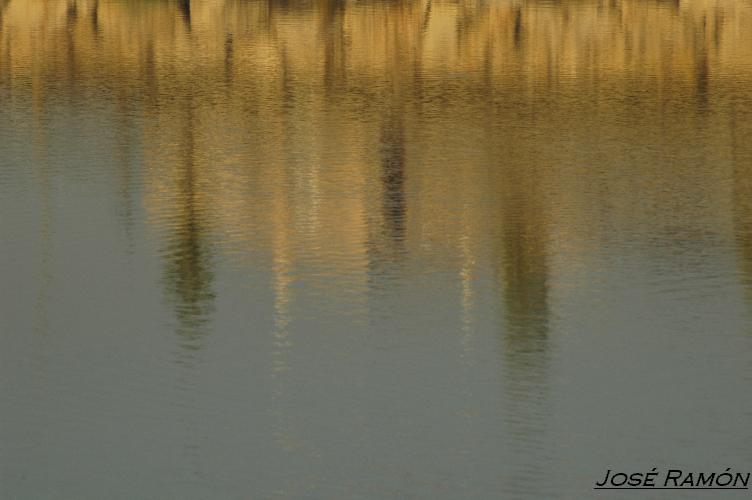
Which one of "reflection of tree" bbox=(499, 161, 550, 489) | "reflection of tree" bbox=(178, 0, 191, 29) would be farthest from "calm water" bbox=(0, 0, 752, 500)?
"reflection of tree" bbox=(178, 0, 191, 29)

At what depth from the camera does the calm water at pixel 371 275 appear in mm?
19328

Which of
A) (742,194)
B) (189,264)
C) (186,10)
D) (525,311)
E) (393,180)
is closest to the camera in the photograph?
(525,311)

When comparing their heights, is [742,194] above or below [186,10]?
below

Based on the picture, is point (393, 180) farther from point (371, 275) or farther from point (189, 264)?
point (189, 264)

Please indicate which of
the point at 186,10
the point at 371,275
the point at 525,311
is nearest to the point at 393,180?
the point at 371,275

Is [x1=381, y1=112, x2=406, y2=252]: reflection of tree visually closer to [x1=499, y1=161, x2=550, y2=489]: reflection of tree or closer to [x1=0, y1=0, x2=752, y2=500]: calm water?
[x1=0, y1=0, x2=752, y2=500]: calm water

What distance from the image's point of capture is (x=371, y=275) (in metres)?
26.1

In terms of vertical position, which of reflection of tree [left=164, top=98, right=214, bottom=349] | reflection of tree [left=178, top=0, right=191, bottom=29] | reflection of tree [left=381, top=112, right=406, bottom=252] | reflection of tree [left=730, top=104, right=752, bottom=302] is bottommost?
reflection of tree [left=730, top=104, right=752, bottom=302]

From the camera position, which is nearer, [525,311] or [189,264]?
[525,311]

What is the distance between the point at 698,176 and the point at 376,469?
16.2 m

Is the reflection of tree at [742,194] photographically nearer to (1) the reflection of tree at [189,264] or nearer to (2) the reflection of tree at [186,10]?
(1) the reflection of tree at [189,264]

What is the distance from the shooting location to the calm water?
19328 millimetres

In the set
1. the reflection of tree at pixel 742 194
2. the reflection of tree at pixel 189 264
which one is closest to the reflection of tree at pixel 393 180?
the reflection of tree at pixel 189 264

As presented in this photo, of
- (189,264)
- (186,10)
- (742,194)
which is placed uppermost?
(186,10)
